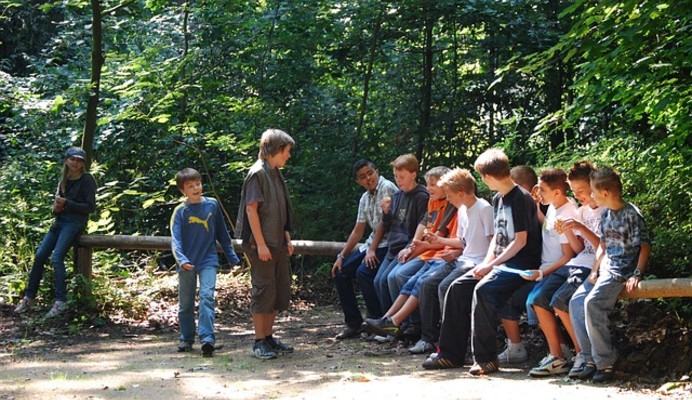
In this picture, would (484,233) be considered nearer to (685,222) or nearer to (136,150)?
(685,222)

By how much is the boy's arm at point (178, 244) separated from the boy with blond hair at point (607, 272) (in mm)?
3321

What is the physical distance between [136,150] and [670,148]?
732 cm

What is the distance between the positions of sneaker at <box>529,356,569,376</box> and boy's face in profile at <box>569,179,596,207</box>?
1099 millimetres

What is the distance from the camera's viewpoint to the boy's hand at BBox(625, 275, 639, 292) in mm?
5758

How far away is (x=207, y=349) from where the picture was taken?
7574 millimetres

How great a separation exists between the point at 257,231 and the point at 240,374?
1174 mm

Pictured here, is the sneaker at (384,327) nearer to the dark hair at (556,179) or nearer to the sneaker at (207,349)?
the sneaker at (207,349)

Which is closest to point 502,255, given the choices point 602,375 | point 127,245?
point 602,375

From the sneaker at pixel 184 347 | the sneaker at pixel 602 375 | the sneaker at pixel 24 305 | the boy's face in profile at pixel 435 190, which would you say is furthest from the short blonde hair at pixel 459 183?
the sneaker at pixel 24 305

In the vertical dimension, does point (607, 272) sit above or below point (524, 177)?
below

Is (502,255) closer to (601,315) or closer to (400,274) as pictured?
(601,315)

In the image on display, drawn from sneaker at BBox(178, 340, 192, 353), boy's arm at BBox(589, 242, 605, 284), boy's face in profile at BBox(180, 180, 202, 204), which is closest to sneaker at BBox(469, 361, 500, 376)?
boy's arm at BBox(589, 242, 605, 284)

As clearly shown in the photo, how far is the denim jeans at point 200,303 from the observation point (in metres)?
7.65

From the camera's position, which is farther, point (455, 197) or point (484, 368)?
point (455, 197)
